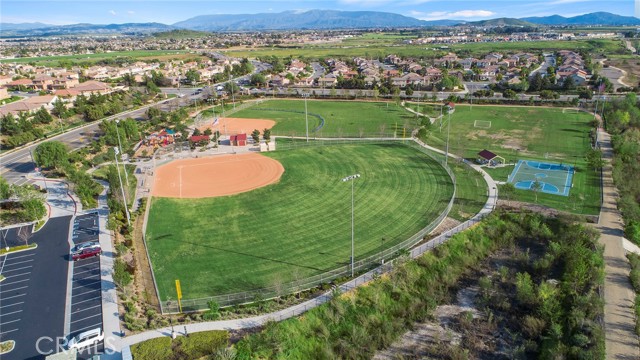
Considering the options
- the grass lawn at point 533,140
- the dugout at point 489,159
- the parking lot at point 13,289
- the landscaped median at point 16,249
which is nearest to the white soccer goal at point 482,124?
the grass lawn at point 533,140

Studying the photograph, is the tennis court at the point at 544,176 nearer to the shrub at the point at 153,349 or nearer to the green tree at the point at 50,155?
the shrub at the point at 153,349

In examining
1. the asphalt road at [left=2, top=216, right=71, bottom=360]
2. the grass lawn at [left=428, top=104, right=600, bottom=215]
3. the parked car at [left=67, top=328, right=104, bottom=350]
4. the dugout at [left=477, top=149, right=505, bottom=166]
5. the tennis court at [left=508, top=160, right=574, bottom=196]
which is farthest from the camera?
the dugout at [left=477, top=149, right=505, bottom=166]

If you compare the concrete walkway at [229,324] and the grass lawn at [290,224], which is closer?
the concrete walkway at [229,324]

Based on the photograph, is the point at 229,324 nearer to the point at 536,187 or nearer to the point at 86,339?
the point at 86,339

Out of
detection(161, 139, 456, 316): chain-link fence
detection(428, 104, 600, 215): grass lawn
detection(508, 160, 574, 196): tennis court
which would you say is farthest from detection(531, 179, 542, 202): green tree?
detection(161, 139, 456, 316): chain-link fence

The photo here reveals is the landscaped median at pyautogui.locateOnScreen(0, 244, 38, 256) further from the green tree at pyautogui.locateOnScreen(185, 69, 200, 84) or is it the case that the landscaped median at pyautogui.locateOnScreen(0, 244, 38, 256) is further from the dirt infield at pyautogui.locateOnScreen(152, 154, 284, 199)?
the green tree at pyautogui.locateOnScreen(185, 69, 200, 84)

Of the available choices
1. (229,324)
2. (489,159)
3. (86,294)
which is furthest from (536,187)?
(86,294)
